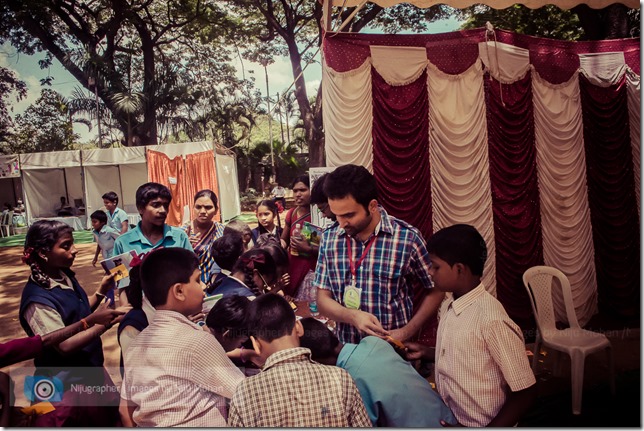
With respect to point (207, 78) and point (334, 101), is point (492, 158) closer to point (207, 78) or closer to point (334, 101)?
point (334, 101)

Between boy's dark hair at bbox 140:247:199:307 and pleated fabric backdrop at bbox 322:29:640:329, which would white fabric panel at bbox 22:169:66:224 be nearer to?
boy's dark hair at bbox 140:247:199:307

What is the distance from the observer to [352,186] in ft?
6.09

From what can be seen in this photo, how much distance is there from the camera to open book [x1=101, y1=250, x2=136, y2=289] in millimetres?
2047

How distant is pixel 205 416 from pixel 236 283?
616mm

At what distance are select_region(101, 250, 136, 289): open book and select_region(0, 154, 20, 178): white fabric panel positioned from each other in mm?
812

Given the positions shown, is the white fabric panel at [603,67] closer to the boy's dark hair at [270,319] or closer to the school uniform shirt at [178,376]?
the boy's dark hair at [270,319]

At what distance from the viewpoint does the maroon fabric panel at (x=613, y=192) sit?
2.98m

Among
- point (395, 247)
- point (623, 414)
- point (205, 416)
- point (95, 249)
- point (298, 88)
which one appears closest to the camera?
point (205, 416)

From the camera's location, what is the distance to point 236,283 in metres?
2.06

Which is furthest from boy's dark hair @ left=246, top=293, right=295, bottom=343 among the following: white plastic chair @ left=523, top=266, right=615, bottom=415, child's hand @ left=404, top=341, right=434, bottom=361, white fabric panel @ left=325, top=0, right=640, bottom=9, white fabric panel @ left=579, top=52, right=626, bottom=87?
white fabric panel @ left=579, top=52, right=626, bottom=87

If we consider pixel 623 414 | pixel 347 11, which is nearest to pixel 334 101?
pixel 347 11

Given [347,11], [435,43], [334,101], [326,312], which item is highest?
[347,11]

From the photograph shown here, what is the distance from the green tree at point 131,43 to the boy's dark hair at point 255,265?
2.84 feet

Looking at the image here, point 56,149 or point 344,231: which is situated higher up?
point 56,149
